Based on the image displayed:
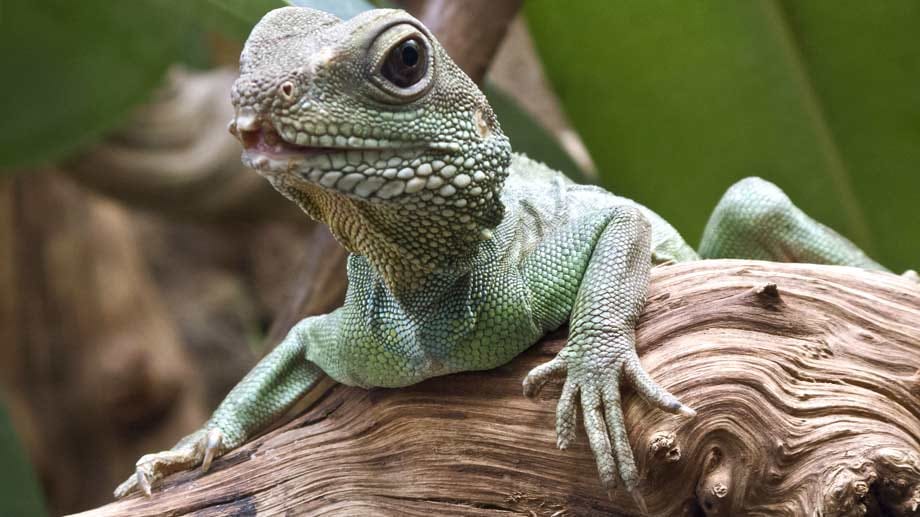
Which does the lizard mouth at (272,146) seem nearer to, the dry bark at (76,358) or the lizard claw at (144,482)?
the lizard claw at (144,482)

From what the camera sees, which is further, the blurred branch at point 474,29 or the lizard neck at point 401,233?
the blurred branch at point 474,29

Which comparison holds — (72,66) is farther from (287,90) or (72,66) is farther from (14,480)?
(287,90)

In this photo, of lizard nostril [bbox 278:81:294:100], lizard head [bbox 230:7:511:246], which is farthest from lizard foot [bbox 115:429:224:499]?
lizard nostril [bbox 278:81:294:100]

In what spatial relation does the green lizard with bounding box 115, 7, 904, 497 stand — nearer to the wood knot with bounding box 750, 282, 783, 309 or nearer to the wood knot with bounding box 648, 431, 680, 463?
the wood knot with bounding box 648, 431, 680, 463

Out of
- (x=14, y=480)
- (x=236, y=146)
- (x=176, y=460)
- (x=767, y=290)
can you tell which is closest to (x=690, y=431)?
(x=767, y=290)

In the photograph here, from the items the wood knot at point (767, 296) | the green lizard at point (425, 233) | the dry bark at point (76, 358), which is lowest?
the dry bark at point (76, 358)

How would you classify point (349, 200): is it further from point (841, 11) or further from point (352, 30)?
point (841, 11)

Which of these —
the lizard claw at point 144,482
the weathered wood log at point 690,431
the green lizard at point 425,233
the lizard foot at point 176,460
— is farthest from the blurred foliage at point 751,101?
the lizard claw at point 144,482
